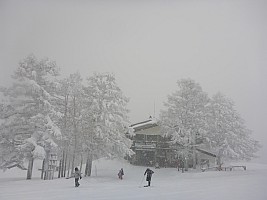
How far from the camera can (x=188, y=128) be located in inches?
194

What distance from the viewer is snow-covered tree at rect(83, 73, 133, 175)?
4.79 meters

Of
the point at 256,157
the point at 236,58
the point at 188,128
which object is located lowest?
the point at 256,157

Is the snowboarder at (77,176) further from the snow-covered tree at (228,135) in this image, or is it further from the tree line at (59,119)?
the snow-covered tree at (228,135)

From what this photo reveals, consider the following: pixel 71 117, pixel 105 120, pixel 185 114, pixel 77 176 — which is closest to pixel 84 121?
pixel 71 117

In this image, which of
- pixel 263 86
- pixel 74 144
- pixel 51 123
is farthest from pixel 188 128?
pixel 51 123

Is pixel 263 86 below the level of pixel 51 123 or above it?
above

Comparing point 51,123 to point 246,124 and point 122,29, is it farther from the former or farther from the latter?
point 246,124

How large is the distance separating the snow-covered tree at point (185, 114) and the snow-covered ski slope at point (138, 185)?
0.38 metres

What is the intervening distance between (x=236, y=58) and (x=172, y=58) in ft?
3.24

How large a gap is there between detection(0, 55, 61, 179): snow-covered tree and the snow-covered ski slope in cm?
28

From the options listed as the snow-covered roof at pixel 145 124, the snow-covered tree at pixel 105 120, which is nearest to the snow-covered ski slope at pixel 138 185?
the snow-covered tree at pixel 105 120

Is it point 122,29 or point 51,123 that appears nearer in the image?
point 51,123

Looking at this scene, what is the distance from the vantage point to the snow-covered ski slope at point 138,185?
4449mm

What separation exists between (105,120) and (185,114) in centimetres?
121
